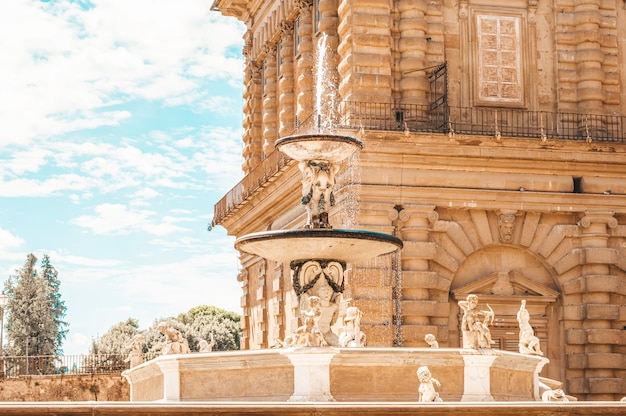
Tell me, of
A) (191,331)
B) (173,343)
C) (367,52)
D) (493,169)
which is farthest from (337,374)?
(191,331)

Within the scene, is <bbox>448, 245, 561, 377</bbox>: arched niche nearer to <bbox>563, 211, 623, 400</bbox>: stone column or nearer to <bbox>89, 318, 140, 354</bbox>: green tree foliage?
<bbox>563, 211, 623, 400</bbox>: stone column

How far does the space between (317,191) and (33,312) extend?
181 ft

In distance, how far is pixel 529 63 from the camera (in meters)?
33.3

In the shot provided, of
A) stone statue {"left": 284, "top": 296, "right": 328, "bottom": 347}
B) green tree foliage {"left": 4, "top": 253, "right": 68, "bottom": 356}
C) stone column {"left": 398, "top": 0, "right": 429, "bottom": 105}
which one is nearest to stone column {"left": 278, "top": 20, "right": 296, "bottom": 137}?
stone column {"left": 398, "top": 0, "right": 429, "bottom": 105}

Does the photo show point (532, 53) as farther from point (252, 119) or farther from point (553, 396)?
point (553, 396)

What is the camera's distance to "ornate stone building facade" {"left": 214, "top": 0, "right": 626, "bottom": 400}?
3062 centimetres

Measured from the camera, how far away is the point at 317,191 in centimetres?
2206

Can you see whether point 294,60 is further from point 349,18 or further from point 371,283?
point 371,283

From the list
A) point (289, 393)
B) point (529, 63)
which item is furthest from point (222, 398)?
point (529, 63)

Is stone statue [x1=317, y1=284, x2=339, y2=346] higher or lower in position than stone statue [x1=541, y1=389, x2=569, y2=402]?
higher

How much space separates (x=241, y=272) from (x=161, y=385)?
24739 millimetres

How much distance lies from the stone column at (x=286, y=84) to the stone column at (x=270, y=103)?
117 cm

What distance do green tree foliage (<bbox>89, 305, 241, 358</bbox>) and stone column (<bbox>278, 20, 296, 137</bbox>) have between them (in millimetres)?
30554

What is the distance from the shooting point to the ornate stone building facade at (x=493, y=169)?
3062cm
